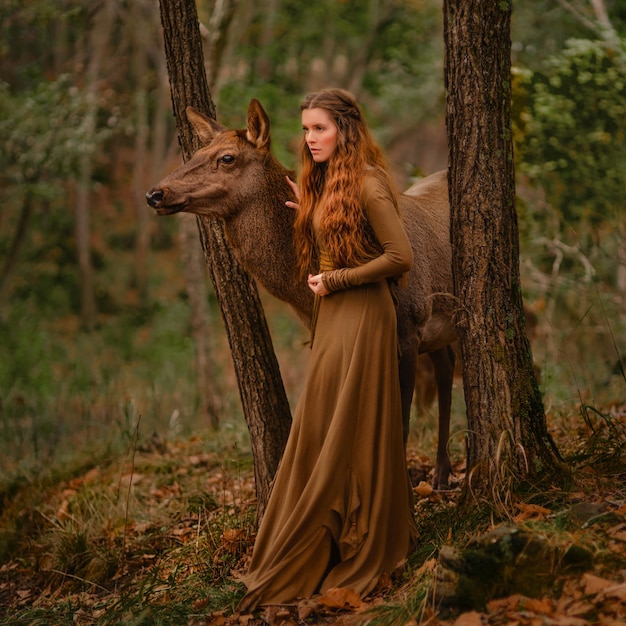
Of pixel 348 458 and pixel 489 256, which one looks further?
pixel 489 256

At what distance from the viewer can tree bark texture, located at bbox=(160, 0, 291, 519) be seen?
6.10 m

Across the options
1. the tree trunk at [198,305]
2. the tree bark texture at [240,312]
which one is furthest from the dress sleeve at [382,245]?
the tree trunk at [198,305]

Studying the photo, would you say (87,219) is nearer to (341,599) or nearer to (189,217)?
(189,217)

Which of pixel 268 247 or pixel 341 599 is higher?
pixel 268 247

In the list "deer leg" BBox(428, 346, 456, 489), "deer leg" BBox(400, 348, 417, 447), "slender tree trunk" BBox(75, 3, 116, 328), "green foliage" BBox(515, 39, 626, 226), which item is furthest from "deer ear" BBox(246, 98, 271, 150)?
"slender tree trunk" BBox(75, 3, 116, 328)

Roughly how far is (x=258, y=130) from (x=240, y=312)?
1.27 meters

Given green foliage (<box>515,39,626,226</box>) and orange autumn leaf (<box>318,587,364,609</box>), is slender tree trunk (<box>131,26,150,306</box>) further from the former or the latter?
orange autumn leaf (<box>318,587,364,609</box>)

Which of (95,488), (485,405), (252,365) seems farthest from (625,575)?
(95,488)

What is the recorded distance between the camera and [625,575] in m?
3.92

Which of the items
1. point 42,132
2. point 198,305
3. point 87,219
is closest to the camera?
point 198,305

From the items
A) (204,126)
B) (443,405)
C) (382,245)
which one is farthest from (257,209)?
(443,405)

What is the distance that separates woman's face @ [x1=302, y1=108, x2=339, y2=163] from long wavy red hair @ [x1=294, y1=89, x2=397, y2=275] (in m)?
0.02

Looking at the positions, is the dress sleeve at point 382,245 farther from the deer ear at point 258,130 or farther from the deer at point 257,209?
the deer ear at point 258,130

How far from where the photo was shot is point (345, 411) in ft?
15.7
